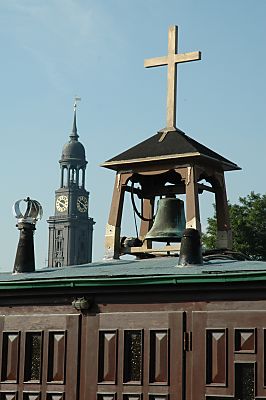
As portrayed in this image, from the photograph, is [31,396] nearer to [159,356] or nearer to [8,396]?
[8,396]

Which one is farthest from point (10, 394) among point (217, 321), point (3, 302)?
point (217, 321)

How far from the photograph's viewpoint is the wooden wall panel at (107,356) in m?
13.3

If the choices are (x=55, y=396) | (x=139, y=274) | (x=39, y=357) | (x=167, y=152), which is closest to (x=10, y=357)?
(x=39, y=357)

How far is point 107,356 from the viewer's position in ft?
Answer: 43.8

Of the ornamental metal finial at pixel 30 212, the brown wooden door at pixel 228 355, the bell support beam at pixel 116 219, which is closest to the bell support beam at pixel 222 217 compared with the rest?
the bell support beam at pixel 116 219

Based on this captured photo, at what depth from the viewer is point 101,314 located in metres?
13.5

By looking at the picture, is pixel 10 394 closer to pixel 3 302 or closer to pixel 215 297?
pixel 3 302

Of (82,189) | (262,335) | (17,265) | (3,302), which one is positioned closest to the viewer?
(262,335)

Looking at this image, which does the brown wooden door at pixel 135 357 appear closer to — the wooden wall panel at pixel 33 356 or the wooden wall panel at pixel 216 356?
the wooden wall panel at pixel 216 356

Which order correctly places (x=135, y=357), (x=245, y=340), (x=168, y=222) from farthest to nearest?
(x=168, y=222) → (x=135, y=357) → (x=245, y=340)

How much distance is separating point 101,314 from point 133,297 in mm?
567

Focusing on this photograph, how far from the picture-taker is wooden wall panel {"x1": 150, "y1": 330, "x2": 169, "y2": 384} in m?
12.9

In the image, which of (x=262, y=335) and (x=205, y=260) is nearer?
(x=262, y=335)

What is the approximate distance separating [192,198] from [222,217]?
1.63m
